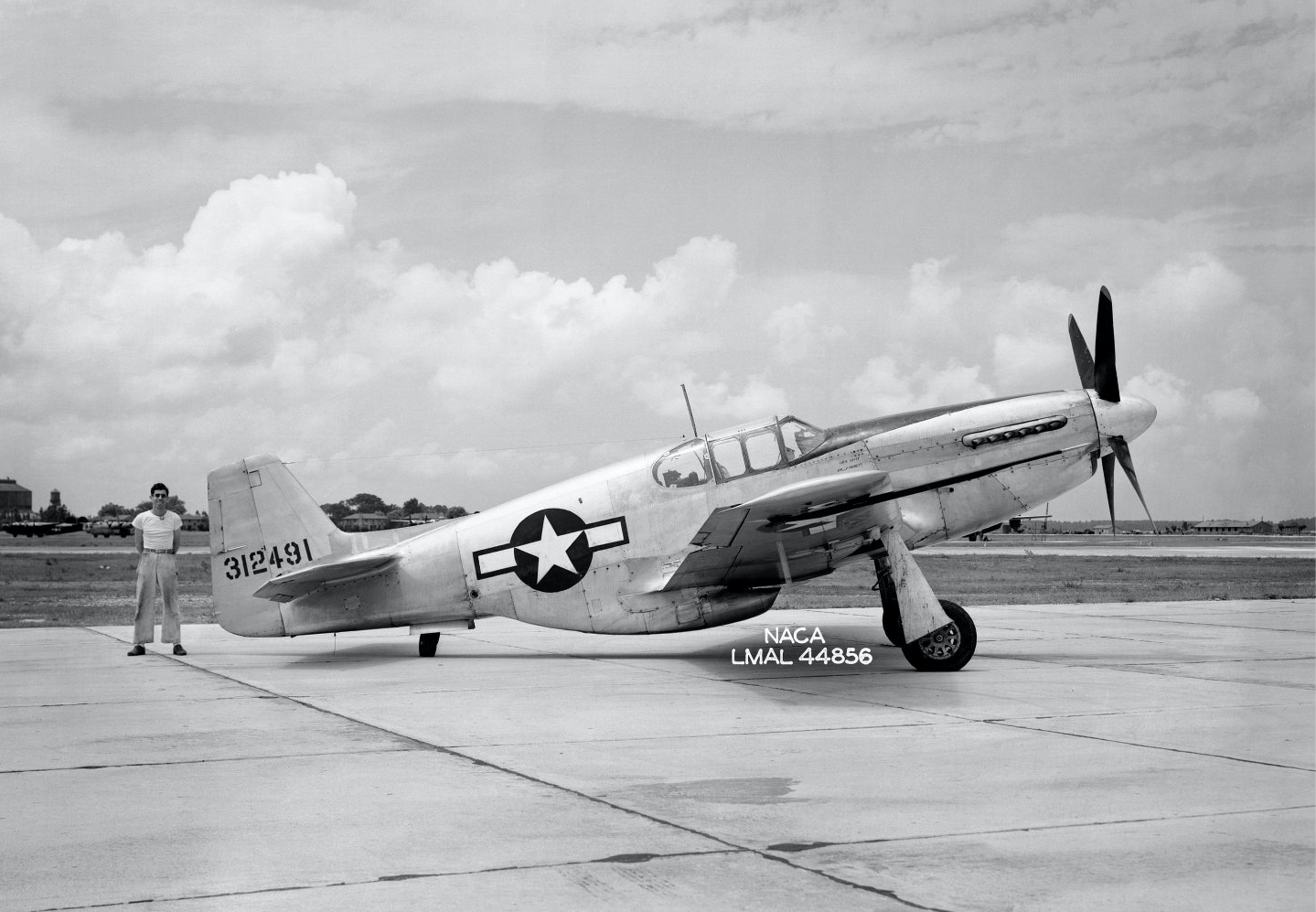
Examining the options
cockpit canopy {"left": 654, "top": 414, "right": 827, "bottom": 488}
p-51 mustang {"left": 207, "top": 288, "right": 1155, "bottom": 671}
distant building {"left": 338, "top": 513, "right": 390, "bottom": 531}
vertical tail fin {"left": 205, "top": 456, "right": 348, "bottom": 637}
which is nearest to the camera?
p-51 mustang {"left": 207, "top": 288, "right": 1155, "bottom": 671}

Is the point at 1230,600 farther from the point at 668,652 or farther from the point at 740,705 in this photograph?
the point at 740,705

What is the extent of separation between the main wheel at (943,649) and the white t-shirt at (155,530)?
7.73 meters

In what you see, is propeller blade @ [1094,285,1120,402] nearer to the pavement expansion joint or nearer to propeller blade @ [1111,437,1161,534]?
propeller blade @ [1111,437,1161,534]

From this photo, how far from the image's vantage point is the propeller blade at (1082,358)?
12.3 meters

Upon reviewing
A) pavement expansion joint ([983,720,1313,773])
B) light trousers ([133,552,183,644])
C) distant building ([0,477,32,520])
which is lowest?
pavement expansion joint ([983,720,1313,773])

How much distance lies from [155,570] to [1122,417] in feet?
32.6

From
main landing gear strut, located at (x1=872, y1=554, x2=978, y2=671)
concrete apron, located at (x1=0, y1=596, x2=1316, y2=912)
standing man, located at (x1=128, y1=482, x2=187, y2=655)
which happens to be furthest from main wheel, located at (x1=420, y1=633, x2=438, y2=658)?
main landing gear strut, located at (x1=872, y1=554, x2=978, y2=671)

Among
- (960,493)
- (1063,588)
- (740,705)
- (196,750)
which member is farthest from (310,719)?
(1063,588)

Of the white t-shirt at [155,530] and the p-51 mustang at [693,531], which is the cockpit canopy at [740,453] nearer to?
the p-51 mustang at [693,531]

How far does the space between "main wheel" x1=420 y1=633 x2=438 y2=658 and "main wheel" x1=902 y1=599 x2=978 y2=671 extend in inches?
195

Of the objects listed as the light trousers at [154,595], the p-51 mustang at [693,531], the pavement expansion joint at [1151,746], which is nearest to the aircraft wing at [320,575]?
the p-51 mustang at [693,531]

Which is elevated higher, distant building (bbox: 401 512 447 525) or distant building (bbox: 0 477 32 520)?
distant building (bbox: 0 477 32 520)

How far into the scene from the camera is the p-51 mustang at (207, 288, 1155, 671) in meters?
11.4

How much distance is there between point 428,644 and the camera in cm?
1294
